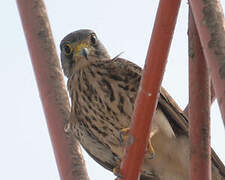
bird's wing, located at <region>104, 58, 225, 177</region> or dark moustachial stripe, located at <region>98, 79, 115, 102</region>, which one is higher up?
dark moustachial stripe, located at <region>98, 79, 115, 102</region>

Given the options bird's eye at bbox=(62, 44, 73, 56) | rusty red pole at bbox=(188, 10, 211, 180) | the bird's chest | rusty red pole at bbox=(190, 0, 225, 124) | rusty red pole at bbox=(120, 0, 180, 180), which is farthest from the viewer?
bird's eye at bbox=(62, 44, 73, 56)

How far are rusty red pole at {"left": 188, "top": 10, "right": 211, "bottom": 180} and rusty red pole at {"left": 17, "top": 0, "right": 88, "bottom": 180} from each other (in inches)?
30.2

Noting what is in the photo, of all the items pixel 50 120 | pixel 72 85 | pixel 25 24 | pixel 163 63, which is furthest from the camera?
pixel 72 85

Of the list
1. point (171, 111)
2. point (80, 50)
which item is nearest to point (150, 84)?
point (171, 111)

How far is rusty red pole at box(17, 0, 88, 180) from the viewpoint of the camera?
2934 millimetres

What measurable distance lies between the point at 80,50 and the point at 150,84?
88.6 inches

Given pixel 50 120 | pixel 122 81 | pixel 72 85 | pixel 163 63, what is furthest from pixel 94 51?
pixel 163 63

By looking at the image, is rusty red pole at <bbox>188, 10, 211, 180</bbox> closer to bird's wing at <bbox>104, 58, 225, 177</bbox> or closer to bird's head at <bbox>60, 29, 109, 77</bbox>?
bird's wing at <bbox>104, 58, 225, 177</bbox>

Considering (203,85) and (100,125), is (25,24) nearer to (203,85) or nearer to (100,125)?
(100,125)

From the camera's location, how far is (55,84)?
316cm

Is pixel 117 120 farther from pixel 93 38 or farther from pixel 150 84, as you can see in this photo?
pixel 150 84

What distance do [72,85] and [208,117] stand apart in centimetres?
187

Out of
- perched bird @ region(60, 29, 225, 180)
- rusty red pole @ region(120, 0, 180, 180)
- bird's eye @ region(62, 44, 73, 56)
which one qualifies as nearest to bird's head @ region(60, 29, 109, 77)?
bird's eye @ region(62, 44, 73, 56)

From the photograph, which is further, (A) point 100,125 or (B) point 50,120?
(A) point 100,125
